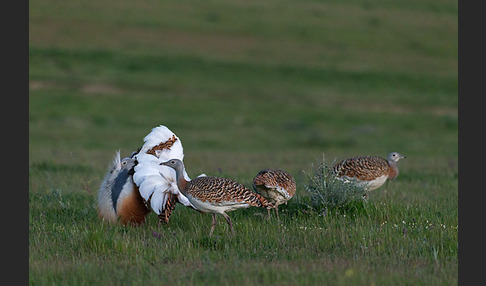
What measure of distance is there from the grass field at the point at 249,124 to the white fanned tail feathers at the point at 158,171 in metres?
0.34

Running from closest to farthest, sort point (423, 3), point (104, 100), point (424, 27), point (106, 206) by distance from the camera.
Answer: point (106, 206) → point (104, 100) → point (424, 27) → point (423, 3)

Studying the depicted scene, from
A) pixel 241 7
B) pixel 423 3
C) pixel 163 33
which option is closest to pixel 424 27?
pixel 423 3

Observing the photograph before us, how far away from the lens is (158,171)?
727 centimetres

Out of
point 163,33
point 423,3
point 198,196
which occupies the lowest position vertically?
point 198,196

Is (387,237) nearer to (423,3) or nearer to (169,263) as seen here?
(169,263)

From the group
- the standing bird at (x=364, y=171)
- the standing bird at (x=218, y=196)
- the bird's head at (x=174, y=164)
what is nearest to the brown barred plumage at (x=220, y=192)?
the standing bird at (x=218, y=196)

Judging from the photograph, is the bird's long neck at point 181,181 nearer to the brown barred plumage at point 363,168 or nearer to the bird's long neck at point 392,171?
the brown barred plumage at point 363,168

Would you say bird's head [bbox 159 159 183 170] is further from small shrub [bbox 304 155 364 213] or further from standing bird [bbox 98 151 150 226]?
small shrub [bbox 304 155 364 213]

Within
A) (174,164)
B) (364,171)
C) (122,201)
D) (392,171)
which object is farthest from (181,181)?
(392,171)

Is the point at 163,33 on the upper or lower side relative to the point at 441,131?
upper

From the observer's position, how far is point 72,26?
34031mm

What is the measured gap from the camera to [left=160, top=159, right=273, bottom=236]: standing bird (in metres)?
6.53

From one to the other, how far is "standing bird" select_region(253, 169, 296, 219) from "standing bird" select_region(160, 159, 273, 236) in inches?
15.4

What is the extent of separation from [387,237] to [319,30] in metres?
30.8
